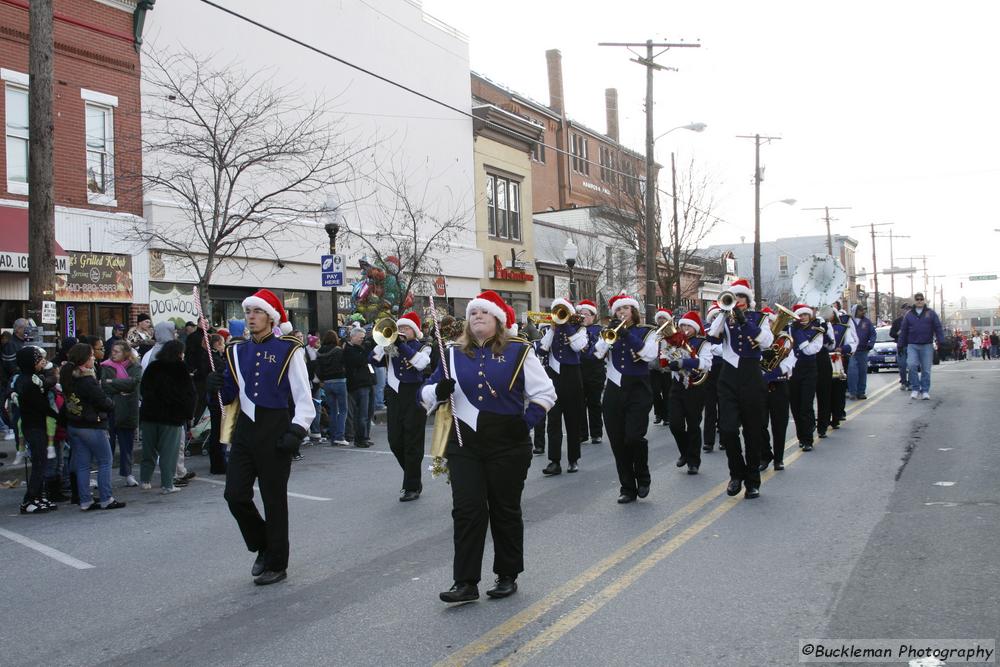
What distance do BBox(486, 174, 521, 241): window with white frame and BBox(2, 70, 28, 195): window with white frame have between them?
55.4ft

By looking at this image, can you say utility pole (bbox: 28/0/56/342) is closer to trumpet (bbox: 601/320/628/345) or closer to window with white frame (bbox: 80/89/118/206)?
window with white frame (bbox: 80/89/118/206)

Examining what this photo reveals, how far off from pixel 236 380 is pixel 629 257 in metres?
33.3

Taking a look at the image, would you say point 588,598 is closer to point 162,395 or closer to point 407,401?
point 407,401

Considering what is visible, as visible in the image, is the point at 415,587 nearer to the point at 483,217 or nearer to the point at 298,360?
the point at 298,360

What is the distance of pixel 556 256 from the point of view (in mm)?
35656

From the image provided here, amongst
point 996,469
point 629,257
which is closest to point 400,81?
point 629,257

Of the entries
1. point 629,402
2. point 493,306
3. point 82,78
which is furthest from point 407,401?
point 82,78

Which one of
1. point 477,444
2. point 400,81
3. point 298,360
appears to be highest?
point 400,81

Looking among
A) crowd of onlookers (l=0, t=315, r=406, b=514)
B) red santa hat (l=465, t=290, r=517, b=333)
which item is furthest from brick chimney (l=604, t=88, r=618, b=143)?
red santa hat (l=465, t=290, r=517, b=333)

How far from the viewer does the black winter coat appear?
34.3ft

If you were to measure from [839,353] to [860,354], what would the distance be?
432cm

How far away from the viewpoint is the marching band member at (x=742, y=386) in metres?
8.92

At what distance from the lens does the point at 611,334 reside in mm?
9602

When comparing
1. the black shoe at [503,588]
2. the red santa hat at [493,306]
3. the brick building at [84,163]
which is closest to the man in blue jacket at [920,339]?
the red santa hat at [493,306]
